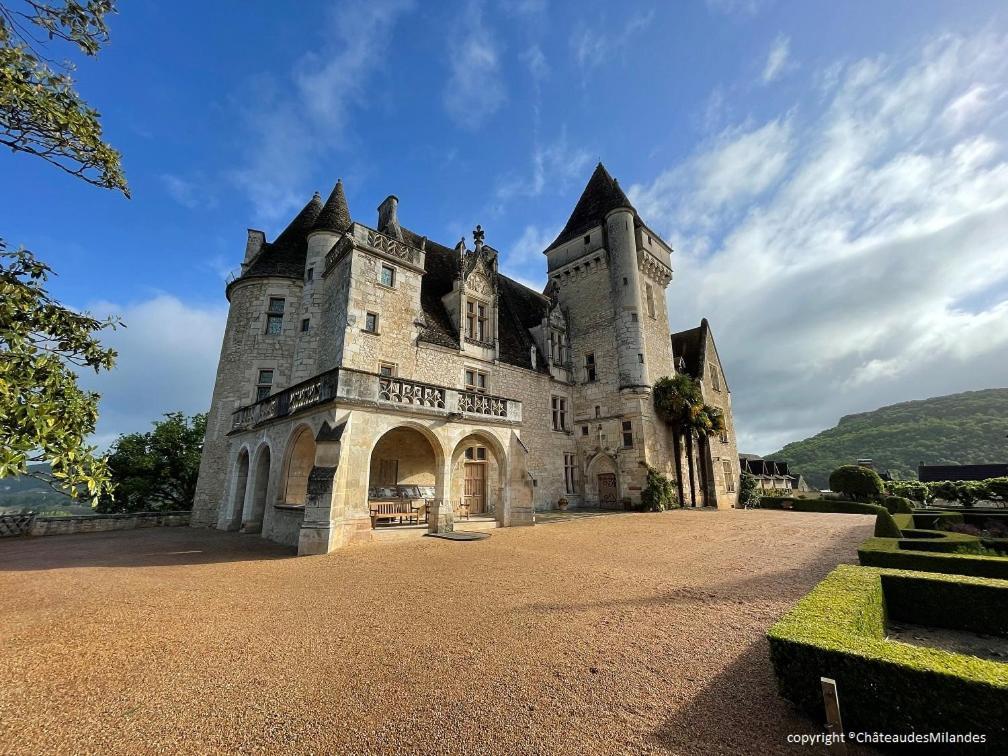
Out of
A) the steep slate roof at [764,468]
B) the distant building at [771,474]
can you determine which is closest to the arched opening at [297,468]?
the distant building at [771,474]

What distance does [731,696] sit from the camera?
3.29 meters

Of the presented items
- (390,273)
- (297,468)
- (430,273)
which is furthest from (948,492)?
(297,468)

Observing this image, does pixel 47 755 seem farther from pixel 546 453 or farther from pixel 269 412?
pixel 546 453

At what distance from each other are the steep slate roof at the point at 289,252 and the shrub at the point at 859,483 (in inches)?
1455

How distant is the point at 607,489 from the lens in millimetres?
21984

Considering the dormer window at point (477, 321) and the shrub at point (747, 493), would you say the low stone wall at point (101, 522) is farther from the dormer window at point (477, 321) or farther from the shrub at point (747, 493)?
the shrub at point (747, 493)

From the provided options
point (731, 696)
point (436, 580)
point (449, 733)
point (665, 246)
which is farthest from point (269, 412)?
point (665, 246)

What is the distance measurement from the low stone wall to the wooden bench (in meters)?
10.9

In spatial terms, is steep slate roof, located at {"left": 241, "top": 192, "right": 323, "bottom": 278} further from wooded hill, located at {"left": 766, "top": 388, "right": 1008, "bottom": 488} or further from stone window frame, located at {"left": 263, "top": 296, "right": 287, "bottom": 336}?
wooded hill, located at {"left": 766, "top": 388, "right": 1008, "bottom": 488}

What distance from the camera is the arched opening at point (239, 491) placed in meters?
14.4

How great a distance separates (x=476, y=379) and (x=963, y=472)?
5448cm

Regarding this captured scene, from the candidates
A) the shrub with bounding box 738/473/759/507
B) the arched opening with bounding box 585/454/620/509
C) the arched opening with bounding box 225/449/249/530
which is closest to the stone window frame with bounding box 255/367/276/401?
the arched opening with bounding box 225/449/249/530

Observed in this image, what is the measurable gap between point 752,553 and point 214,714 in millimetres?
10167

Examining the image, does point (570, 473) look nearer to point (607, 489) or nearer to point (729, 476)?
point (607, 489)
